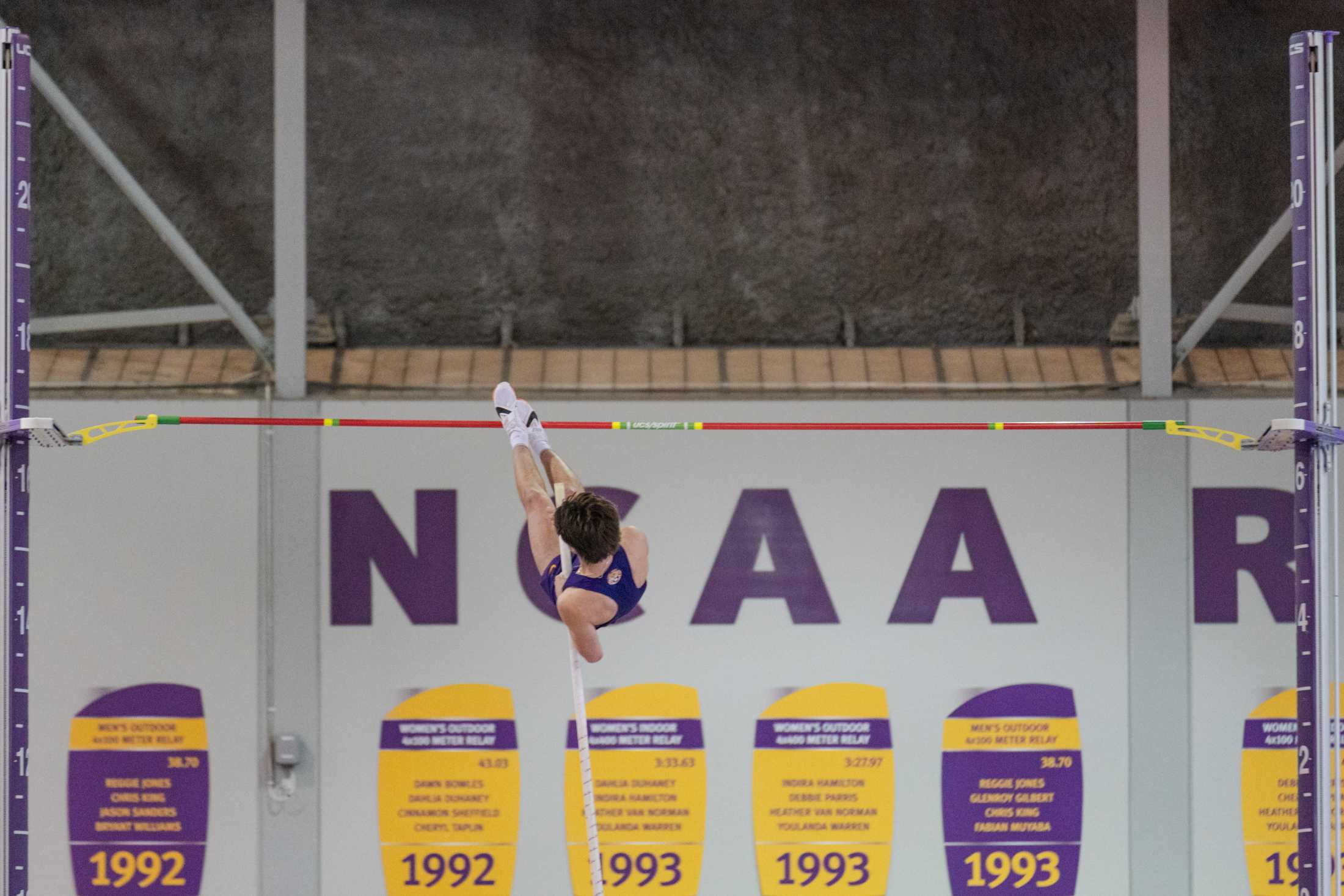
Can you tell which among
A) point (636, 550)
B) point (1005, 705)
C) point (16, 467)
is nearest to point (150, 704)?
point (16, 467)

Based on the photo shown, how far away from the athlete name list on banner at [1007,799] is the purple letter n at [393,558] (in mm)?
2700

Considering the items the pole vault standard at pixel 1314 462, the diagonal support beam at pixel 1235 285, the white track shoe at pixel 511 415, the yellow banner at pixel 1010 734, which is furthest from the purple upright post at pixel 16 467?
the diagonal support beam at pixel 1235 285

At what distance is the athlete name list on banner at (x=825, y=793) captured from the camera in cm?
673

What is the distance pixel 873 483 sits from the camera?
268 inches

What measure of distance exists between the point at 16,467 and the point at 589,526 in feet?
6.58

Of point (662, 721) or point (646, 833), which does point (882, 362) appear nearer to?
point (662, 721)

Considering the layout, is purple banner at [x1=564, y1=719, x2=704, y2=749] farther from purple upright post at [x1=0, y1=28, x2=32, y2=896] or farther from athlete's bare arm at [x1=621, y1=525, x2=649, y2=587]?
purple upright post at [x1=0, y1=28, x2=32, y2=896]

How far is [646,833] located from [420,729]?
50.2 inches

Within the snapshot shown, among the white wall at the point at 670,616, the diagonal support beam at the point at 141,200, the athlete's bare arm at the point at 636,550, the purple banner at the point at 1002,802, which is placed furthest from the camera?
the purple banner at the point at 1002,802

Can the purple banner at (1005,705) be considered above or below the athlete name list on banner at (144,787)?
above

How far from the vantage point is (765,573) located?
6.75 meters

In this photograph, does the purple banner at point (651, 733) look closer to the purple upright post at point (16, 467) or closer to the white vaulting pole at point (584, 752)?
the white vaulting pole at point (584, 752)

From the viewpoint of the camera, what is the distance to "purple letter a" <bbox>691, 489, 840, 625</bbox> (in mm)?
6734

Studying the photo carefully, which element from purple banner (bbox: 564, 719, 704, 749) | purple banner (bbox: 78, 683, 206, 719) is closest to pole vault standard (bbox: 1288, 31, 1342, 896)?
purple banner (bbox: 564, 719, 704, 749)
